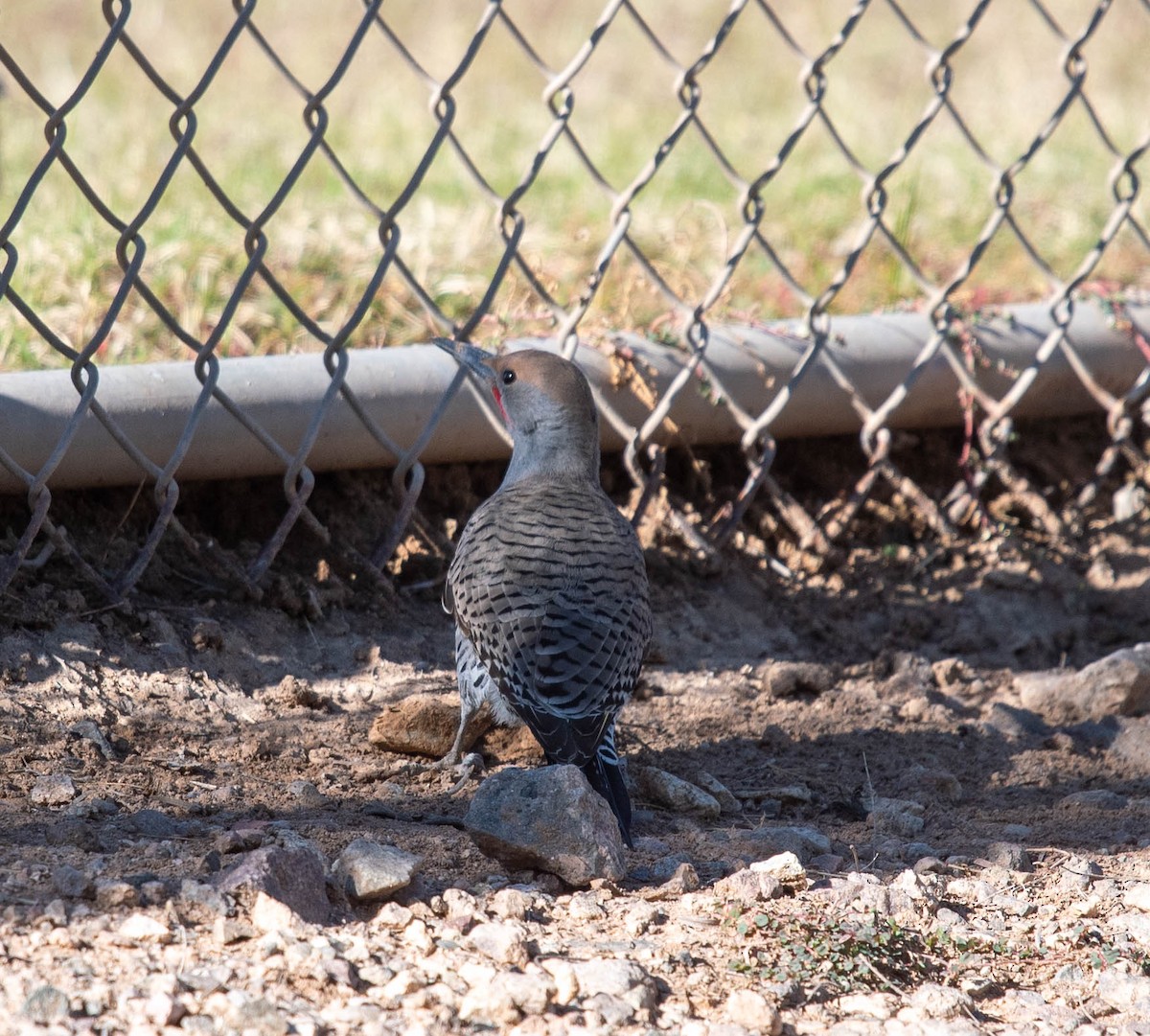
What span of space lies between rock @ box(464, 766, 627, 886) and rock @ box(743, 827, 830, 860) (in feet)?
1.13

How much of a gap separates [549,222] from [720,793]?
3034mm

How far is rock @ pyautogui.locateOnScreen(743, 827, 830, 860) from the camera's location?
283 centimetres

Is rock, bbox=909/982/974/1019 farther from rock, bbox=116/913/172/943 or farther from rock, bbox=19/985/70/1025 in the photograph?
rock, bbox=19/985/70/1025

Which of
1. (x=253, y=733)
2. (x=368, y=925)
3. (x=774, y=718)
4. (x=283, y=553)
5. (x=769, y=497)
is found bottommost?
(x=368, y=925)

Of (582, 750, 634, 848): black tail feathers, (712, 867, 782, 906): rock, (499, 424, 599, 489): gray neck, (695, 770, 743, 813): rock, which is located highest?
(499, 424, 599, 489): gray neck

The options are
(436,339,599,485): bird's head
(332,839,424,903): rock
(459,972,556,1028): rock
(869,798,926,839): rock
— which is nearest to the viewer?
(459,972,556,1028): rock

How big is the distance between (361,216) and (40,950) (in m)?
3.77

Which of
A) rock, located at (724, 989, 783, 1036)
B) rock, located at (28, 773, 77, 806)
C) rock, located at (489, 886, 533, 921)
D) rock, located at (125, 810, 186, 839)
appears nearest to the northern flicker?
rock, located at (489, 886, 533, 921)

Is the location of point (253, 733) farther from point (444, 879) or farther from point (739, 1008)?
point (739, 1008)

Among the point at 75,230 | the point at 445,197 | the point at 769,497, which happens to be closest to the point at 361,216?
the point at 445,197

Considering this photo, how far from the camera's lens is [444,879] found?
2.58 meters

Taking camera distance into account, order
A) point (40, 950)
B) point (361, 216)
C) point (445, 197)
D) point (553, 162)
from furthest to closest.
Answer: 1. point (553, 162)
2. point (445, 197)
3. point (361, 216)
4. point (40, 950)

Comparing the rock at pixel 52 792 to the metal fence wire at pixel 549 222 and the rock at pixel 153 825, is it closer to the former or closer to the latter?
the rock at pixel 153 825

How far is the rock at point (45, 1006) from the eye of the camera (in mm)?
1984
